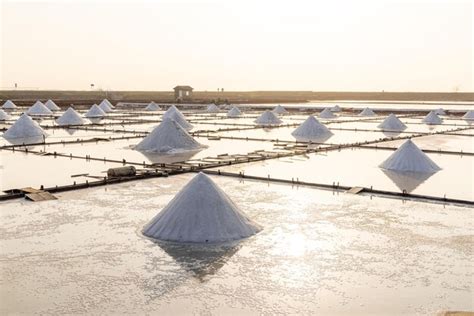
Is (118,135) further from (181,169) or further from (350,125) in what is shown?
(350,125)

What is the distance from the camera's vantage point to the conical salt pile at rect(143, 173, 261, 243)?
Result: 9.46m

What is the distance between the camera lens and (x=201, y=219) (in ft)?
31.8

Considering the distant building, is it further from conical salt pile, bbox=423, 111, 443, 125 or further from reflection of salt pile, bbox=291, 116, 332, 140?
reflection of salt pile, bbox=291, 116, 332, 140

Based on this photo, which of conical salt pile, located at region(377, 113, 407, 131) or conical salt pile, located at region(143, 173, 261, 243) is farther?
Answer: conical salt pile, located at region(377, 113, 407, 131)

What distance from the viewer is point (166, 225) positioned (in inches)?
384

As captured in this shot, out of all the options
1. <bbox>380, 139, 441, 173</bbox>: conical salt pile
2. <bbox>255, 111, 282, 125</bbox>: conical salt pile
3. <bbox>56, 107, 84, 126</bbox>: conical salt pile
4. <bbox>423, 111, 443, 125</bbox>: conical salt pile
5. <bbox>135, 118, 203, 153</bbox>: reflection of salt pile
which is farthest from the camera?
<bbox>423, 111, 443, 125</bbox>: conical salt pile

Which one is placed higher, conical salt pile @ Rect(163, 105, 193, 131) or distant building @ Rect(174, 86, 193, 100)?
distant building @ Rect(174, 86, 193, 100)

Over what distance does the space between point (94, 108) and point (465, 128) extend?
2965 cm

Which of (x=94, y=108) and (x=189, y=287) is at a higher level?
(x=94, y=108)

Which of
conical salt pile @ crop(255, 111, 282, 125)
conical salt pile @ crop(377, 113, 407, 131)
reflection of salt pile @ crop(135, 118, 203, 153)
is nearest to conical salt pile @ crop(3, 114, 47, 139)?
reflection of salt pile @ crop(135, 118, 203, 153)

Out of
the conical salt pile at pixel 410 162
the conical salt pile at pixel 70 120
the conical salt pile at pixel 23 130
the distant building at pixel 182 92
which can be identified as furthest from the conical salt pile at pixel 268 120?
the distant building at pixel 182 92

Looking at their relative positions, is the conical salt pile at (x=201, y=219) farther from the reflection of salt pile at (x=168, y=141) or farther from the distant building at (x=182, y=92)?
the distant building at (x=182, y=92)

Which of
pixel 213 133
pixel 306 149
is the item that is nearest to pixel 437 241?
pixel 306 149

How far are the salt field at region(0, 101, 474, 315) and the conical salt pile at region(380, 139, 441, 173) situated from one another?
46 mm
